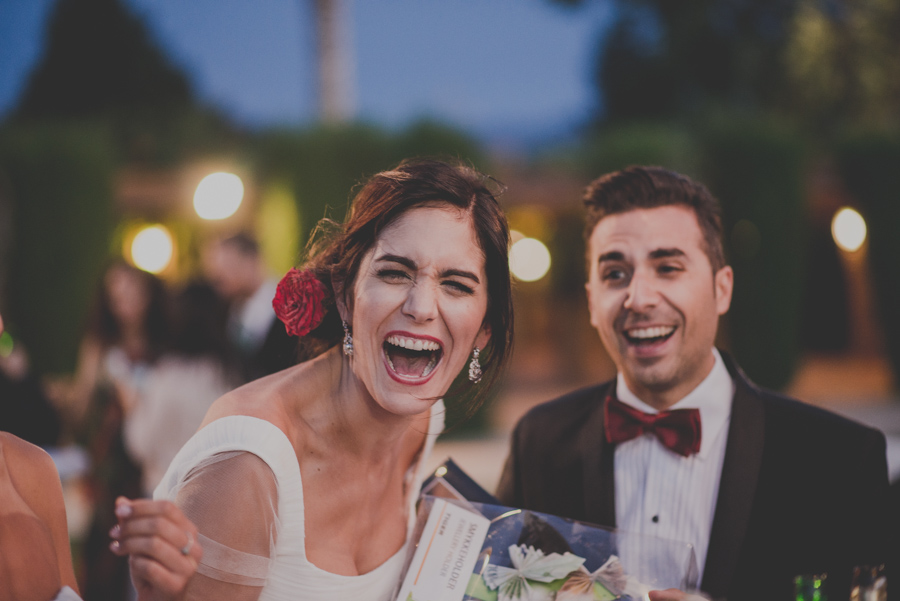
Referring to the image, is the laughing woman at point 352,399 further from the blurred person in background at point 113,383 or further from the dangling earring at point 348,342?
the blurred person in background at point 113,383

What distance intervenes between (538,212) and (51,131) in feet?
27.1

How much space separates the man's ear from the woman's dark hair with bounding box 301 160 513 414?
73 cm

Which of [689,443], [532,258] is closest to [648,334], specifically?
[689,443]

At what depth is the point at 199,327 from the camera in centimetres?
429

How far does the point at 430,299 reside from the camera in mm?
1816

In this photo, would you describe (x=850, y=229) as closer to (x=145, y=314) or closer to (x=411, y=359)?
(x=145, y=314)

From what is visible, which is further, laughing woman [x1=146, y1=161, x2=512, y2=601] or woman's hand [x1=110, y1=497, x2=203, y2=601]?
laughing woman [x1=146, y1=161, x2=512, y2=601]

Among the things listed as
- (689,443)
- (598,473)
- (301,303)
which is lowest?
(598,473)

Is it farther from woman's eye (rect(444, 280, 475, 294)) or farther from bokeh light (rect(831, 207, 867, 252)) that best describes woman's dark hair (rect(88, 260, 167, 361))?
bokeh light (rect(831, 207, 867, 252))

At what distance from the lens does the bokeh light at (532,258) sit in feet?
50.4

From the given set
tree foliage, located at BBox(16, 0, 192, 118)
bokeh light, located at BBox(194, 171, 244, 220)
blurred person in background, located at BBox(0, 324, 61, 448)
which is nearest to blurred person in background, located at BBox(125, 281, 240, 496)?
blurred person in background, located at BBox(0, 324, 61, 448)

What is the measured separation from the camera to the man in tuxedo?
2.09 metres

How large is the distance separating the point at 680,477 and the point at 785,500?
0.29m

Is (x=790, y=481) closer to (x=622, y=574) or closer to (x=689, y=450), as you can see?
(x=689, y=450)
